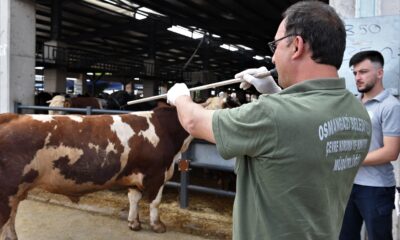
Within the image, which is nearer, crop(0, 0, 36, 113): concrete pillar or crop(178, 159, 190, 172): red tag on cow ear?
crop(178, 159, 190, 172): red tag on cow ear

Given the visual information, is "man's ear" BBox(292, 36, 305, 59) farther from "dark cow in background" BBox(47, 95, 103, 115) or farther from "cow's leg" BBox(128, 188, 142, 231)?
"dark cow in background" BBox(47, 95, 103, 115)

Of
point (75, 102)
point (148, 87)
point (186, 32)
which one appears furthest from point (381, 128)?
point (148, 87)

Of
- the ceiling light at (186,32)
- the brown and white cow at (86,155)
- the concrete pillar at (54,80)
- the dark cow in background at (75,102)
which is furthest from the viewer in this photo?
the ceiling light at (186,32)

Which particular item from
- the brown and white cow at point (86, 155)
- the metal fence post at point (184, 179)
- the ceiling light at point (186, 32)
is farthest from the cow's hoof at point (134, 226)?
the ceiling light at point (186, 32)

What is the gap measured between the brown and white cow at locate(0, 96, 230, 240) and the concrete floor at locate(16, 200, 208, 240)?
0.17m

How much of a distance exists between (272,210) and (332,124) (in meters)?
0.33

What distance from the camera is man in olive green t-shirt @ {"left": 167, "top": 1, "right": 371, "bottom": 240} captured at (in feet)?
3.77

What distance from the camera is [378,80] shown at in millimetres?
2447

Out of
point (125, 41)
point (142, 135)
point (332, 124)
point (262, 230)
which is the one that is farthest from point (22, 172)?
point (125, 41)

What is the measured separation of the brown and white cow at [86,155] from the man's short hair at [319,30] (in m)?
2.75

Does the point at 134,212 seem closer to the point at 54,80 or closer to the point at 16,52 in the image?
the point at 16,52

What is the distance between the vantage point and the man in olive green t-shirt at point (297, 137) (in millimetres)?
1148

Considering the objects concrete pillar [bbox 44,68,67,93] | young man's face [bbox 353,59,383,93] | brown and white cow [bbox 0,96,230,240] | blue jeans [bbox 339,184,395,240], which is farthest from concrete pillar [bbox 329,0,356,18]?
concrete pillar [bbox 44,68,67,93]

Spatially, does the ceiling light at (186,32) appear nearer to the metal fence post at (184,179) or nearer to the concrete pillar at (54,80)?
the concrete pillar at (54,80)
